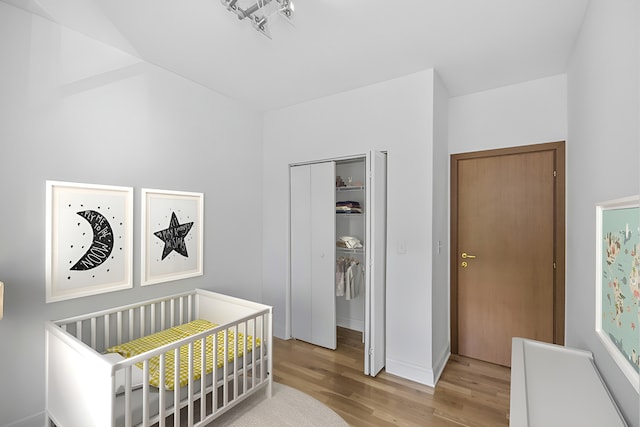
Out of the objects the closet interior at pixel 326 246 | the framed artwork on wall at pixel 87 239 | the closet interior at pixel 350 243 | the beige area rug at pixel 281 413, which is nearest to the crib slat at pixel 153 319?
the framed artwork on wall at pixel 87 239

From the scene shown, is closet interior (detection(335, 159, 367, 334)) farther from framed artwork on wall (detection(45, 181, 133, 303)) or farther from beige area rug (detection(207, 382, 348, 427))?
→ framed artwork on wall (detection(45, 181, 133, 303))

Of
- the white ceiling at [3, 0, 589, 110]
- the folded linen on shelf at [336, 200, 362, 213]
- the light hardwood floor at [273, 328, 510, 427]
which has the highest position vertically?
the white ceiling at [3, 0, 589, 110]

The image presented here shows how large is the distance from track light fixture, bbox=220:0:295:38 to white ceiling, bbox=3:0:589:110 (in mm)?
103

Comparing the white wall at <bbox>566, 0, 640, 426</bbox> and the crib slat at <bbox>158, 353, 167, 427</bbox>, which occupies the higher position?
the white wall at <bbox>566, 0, 640, 426</bbox>

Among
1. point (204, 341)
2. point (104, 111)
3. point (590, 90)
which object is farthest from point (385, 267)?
point (104, 111)

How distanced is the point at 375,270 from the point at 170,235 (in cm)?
176

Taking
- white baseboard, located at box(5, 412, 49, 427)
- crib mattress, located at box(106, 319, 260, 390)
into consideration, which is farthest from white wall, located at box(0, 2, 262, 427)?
crib mattress, located at box(106, 319, 260, 390)

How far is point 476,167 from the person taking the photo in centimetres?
281

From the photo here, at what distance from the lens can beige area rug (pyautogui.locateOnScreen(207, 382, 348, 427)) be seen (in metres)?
1.91

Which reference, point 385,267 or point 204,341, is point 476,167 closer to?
point 385,267

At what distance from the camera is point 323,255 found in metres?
2.97

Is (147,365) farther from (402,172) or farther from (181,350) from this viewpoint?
(402,172)

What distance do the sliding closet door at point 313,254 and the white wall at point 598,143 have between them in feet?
6.05

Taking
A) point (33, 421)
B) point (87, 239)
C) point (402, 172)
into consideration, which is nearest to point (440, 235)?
point (402, 172)
